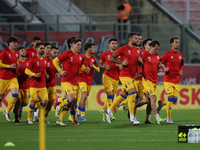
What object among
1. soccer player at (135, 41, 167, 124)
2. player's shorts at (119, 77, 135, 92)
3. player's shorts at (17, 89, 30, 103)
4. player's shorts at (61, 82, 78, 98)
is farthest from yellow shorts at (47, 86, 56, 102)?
player's shorts at (119, 77, 135, 92)

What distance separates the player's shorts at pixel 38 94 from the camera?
11195mm

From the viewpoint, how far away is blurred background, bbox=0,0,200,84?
2005cm

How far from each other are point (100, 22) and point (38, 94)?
38.4 ft

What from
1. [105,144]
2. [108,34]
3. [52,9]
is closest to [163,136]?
[105,144]

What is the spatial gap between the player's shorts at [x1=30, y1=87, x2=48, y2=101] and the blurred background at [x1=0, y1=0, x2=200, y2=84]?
29.2ft

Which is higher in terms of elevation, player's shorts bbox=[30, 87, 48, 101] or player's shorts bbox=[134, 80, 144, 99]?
player's shorts bbox=[134, 80, 144, 99]

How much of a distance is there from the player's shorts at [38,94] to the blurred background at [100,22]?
8.89m

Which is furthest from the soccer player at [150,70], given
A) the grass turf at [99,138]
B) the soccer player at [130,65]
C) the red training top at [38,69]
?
the red training top at [38,69]

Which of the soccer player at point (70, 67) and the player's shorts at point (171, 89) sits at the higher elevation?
the soccer player at point (70, 67)

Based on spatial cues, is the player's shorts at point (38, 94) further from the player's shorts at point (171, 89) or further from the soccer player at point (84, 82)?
the player's shorts at point (171, 89)

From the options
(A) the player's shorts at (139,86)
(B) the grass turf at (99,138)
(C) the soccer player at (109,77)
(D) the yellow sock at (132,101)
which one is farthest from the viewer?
(C) the soccer player at (109,77)

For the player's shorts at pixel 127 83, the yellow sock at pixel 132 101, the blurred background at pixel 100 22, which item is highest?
the blurred background at pixel 100 22

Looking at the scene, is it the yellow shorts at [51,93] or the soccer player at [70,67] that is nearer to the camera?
the soccer player at [70,67]

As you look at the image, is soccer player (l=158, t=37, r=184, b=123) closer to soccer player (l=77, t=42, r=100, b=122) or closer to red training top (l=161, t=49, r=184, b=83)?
red training top (l=161, t=49, r=184, b=83)
